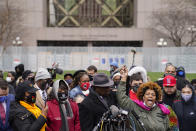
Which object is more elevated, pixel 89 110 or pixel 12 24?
pixel 12 24

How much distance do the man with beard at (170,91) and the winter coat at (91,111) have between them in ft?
5.85

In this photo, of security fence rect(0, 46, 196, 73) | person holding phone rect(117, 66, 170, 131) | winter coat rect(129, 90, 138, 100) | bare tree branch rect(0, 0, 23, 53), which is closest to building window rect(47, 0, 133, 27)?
bare tree branch rect(0, 0, 23, 53)

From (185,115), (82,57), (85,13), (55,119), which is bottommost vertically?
(185,115)

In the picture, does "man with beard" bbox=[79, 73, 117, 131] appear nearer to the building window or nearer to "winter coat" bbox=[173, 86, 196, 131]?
"winter coat" bbox=[173, 86, 196, 131]

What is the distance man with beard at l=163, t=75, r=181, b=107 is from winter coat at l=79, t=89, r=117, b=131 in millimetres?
1783

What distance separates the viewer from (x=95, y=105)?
4457 millimetres

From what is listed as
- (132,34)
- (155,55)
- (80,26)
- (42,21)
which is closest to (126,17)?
(132,34)

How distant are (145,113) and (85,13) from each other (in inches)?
1806

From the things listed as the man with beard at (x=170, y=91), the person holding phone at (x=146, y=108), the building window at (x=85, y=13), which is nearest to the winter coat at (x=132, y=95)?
the person holding phone at (x=146, y=108)

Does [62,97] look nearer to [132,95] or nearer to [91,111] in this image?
[91,111]

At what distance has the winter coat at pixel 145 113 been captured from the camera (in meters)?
4.59

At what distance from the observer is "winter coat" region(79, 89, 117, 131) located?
4.45 m

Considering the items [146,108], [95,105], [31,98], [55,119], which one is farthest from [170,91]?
[31,98]

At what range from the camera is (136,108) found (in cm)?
473
